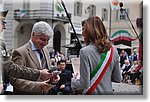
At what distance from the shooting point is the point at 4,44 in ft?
5.88

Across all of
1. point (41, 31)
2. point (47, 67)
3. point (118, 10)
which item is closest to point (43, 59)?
point (47, 67)

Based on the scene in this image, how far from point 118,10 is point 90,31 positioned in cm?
39

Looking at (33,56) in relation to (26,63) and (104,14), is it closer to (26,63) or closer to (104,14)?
(26,63)

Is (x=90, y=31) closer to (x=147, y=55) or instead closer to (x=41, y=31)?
(x=41, y=31)

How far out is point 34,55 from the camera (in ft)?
5.38

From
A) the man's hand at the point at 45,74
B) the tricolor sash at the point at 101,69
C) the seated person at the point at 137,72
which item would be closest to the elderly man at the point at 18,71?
the man's hand at the point at 45,74

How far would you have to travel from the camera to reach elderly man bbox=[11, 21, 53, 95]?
1.63m

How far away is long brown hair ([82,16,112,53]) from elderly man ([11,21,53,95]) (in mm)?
287

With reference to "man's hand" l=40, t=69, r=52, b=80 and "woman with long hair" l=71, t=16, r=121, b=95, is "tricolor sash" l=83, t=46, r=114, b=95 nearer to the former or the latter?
"woman with long hair" l=71, t=16, r=121, b=95

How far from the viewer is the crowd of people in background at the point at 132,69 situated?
1.73m

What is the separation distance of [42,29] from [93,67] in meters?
0.45

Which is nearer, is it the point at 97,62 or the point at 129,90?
the point at 97,62

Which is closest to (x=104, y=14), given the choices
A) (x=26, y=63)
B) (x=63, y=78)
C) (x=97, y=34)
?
(x=97, y=34)

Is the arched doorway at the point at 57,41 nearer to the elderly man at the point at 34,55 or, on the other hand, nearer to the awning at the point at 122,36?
the elderly man at the point at 34,55
